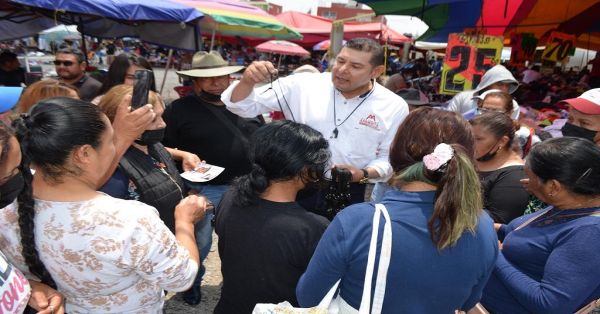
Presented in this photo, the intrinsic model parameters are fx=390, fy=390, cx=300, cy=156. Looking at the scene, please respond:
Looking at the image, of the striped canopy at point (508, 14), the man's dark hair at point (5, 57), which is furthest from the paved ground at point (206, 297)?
the man's dark hair at point (5, 57)

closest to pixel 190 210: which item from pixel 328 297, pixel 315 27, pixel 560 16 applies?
pixel 328 297

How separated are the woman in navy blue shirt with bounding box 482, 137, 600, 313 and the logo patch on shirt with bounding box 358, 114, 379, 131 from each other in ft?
2.99

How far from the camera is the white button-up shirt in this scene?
247cm

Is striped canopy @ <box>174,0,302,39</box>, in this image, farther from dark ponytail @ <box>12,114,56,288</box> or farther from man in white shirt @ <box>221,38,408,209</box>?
dark ponytail @ <box>12,114,56,288</box>

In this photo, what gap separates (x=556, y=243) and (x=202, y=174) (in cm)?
186

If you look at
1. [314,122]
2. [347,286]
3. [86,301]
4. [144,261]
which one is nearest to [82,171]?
[144,261]

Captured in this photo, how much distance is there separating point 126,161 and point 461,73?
3.71m

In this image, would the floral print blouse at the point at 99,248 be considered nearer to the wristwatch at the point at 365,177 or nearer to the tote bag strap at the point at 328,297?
the tote bag strap at the point at 328,297

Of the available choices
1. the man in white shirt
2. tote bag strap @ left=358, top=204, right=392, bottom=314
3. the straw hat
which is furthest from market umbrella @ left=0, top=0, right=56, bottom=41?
tote bag strap @ left=358, top=204, right=392, bottom=314

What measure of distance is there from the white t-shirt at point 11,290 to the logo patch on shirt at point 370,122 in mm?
1875

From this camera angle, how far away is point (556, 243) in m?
1.54

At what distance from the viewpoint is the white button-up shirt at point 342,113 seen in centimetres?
247

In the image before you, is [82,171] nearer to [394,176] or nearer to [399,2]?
[394,176]

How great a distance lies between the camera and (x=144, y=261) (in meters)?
1.29
